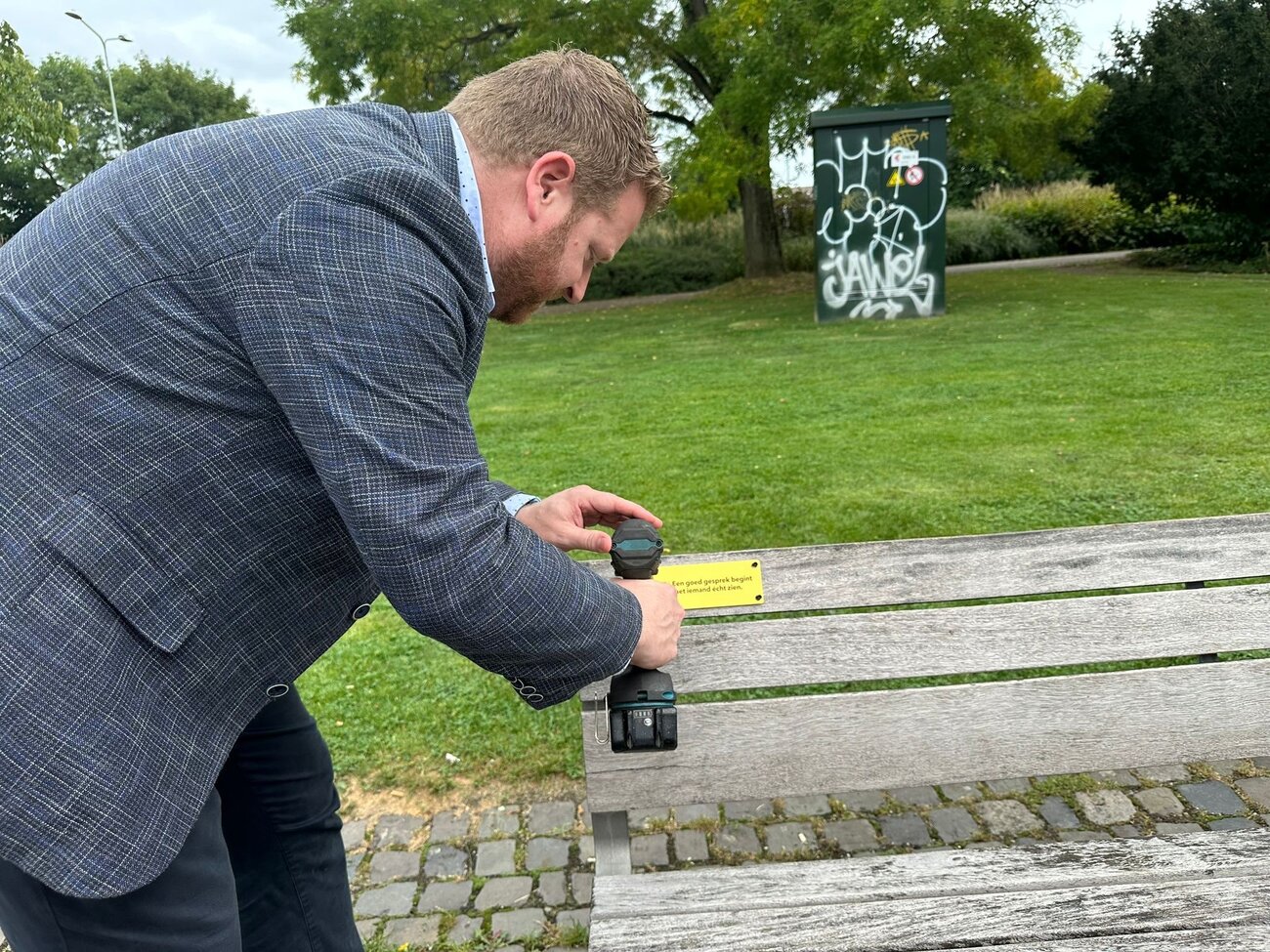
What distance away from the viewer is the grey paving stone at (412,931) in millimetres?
2779

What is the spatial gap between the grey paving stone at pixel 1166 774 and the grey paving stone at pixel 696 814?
1304 mm

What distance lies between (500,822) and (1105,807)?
5.92 ft

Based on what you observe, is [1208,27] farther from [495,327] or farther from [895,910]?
[895,910]

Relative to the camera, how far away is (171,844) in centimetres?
145

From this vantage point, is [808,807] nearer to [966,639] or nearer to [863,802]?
[863,802]

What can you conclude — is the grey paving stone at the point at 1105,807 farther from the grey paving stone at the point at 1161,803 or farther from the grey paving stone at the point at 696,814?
the grey paving stone at the point at 696,814

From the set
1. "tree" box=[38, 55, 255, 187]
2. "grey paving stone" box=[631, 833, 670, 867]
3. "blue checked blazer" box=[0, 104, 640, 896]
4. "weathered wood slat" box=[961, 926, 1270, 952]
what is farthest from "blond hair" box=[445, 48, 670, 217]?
"tree" box=[38, 55, 255, 187]

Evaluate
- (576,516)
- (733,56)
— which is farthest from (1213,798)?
(733,56)

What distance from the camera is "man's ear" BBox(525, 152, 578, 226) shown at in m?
1.46

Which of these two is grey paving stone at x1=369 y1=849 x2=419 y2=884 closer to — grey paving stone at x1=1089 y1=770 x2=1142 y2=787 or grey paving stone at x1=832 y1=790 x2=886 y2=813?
grey paving stone at x1=832 y1=790 x2=886 y2=813

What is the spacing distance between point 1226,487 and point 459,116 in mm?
4892

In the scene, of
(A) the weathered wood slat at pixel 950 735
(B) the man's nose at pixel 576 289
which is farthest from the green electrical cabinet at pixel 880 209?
(B) the man's nose at pixel 576 289

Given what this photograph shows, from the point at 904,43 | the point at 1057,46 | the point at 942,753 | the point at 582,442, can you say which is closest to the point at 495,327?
the point at 904,43

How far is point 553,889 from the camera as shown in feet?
9.71
